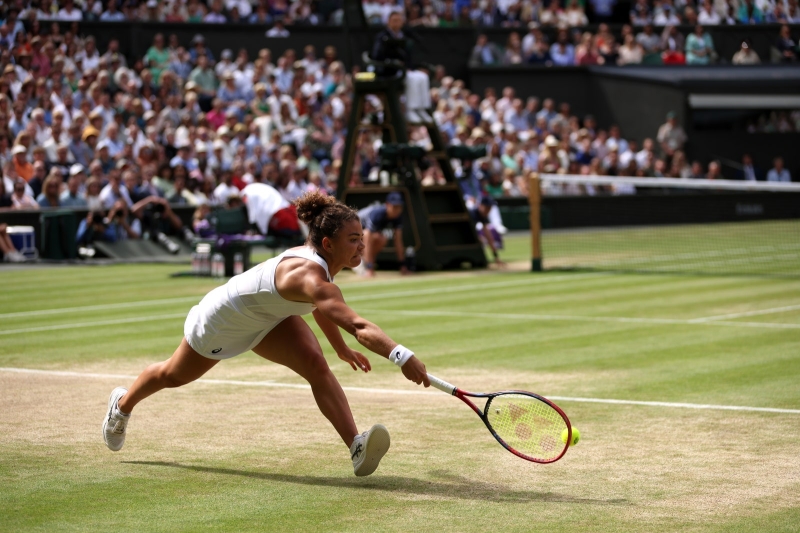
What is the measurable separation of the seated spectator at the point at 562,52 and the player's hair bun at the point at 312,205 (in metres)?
30.6

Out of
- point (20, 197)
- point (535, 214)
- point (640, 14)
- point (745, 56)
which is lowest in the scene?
point (535, 214)

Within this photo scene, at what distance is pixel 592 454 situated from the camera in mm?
6809

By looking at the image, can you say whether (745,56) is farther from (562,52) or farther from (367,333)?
(367,333)

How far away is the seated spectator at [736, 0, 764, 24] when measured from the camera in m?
36.0

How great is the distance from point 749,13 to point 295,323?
33050mm

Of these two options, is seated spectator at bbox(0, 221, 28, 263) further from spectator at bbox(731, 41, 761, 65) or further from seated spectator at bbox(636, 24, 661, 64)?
spectator at bbox(731, 41, 761, 65)

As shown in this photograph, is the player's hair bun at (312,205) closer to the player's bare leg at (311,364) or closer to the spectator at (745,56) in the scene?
the player's bare leg at (311,364)

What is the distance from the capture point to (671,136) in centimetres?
3444

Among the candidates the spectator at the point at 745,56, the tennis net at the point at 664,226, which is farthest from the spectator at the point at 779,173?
the spectator at the point at 745,56

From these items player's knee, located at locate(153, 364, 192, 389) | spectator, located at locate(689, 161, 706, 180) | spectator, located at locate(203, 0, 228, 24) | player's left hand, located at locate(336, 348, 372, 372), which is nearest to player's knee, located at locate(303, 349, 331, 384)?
player's left hand, located at locate(336, 348, 372, 372)

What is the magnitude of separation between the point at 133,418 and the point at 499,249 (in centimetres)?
1607

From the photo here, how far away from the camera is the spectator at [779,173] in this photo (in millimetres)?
34625

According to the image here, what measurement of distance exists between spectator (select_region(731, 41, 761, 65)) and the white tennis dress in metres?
33.0

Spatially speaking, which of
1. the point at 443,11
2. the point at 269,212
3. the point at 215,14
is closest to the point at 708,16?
the point at 443,11
